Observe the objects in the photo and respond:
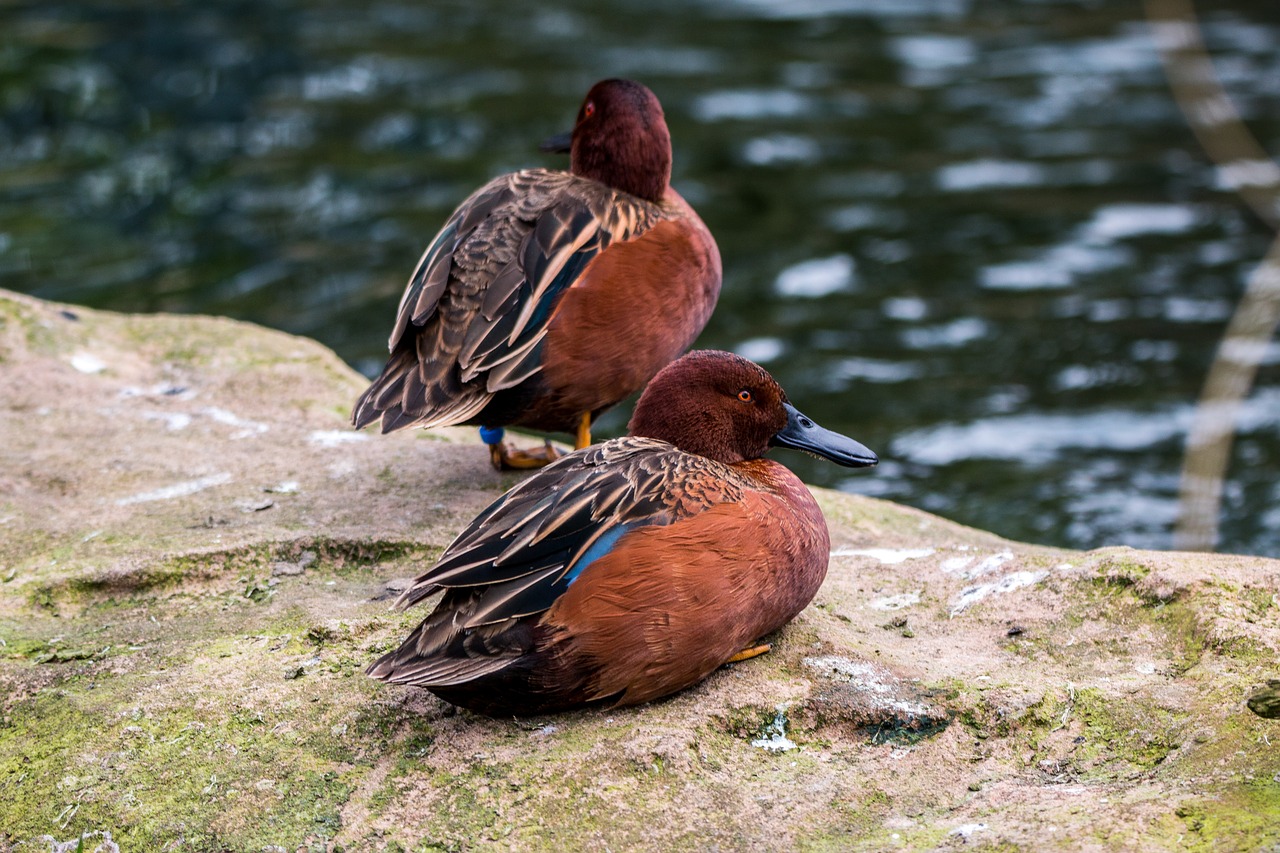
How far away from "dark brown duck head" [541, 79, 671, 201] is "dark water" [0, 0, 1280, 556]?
2.68m

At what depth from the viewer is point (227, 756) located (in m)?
3.56

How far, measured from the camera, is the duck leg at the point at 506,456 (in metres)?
5.46

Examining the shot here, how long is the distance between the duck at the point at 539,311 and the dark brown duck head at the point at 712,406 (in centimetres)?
73

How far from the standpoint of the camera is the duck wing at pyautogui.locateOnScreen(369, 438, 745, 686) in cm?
356

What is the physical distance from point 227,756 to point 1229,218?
384 inches

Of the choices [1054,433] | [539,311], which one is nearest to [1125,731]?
[539,311]

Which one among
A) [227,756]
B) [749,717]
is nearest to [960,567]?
[749,717]

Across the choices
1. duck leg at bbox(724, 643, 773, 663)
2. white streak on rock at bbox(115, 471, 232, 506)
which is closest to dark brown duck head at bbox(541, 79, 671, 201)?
white streak on rock at bbox(115, 471, 232, 506)

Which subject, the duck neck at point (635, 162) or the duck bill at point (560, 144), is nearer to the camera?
the duck neck at point (635, 162)

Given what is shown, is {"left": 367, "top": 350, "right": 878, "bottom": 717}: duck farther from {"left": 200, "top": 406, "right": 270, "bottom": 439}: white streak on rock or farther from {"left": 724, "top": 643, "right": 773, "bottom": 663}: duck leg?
{"left": 200, "top": 406, "right": 270, "bottom": 439}: white streak on rock

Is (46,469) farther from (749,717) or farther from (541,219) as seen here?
(749,717)

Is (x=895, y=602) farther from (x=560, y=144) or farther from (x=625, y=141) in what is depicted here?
(x=560, y=144)

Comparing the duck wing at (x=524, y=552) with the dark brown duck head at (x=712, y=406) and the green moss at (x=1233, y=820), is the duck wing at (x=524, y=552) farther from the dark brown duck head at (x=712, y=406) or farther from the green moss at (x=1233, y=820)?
the green moss at (x=1233, y=820)

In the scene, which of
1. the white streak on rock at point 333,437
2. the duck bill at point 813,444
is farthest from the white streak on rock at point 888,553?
the white streak on rock at point 333,437
